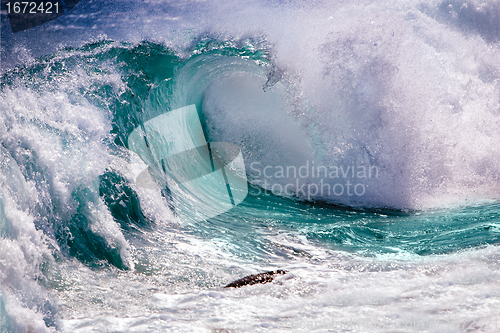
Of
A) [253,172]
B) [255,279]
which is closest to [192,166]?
[253,172]

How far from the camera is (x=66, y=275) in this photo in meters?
2.81

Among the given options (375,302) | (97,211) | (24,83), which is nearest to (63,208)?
(97,211)

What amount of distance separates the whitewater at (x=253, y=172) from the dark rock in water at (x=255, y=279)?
0.08 m

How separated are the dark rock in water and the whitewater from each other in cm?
8

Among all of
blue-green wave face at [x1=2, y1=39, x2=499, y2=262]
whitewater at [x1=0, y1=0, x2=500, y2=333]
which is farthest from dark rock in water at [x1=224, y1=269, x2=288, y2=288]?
blue-green wave face at [x1=2, y1=39, x2=499, y2=262]

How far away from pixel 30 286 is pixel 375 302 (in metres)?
2.20

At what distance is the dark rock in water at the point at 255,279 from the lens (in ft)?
9.44

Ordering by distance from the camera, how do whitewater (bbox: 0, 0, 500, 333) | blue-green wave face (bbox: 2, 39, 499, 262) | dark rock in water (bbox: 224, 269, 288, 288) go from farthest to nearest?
1. blue-green wave face (bbox: 2, 39, 499, 262)
2. dark rock in water (bbox: 224, 269, 288, 288)
3. whitewater (bbox: 0, 0, 500, 333)

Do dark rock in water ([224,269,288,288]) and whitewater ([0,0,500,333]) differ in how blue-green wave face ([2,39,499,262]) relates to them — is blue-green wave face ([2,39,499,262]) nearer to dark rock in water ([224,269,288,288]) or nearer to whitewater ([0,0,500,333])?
whitewater ([0,0,500,333])

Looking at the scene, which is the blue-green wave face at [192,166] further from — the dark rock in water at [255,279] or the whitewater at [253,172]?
the dark rock in water at [255,279]

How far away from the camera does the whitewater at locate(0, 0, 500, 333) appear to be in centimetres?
253

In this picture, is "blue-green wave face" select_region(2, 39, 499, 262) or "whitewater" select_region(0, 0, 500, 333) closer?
"whitewater" select_region(0, 0, 500, 333)

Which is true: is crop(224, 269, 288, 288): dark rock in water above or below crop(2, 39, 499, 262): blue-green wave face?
below

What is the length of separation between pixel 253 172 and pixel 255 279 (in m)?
2.99
